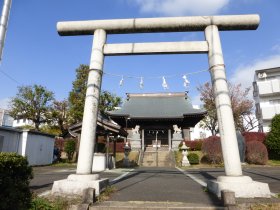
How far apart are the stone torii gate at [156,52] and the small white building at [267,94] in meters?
34.3

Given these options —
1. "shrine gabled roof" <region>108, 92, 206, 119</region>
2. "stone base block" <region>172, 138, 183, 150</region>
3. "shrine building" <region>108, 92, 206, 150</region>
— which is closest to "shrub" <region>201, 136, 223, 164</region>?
"shrine building" <region>108, 92, 206, 150</region>

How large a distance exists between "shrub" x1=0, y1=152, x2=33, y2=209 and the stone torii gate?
4.44ft

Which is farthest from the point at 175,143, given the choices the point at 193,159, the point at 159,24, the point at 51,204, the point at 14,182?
the point at 14,182

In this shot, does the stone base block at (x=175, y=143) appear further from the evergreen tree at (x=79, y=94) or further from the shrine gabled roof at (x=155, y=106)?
the evergreen tree at (x=79, y=94)

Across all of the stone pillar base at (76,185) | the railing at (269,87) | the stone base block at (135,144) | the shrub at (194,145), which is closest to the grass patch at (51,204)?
the stone pillar base at (76,185)

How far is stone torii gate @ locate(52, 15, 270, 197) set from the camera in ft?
22.7

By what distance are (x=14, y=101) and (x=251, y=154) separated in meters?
34.9

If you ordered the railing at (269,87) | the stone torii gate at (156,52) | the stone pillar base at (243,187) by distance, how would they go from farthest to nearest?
the railing at (269,87), the stone torii gate at (156,52), the stone pillar base at (243,187)

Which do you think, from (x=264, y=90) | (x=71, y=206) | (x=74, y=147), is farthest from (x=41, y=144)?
(x=264, y=90)

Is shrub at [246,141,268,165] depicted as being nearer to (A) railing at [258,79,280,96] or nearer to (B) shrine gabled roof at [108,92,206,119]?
(B) shrine gabled roof at [108,92,206,119]

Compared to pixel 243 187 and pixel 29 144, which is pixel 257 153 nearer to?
pixel 243 187

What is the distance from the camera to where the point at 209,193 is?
24.2 feet

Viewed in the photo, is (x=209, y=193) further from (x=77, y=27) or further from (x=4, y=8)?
(x=4, y=8)

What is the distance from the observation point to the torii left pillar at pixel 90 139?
6824mm
